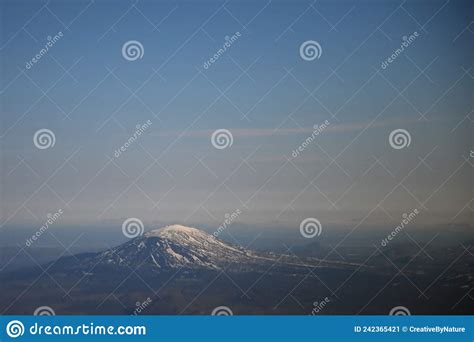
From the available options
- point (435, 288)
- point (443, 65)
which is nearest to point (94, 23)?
point (443, 65)

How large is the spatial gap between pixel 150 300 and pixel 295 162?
6.04 ft

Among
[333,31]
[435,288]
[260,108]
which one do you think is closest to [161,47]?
[260,108]

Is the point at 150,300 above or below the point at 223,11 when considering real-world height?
below

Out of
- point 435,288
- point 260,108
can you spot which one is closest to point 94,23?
point 260,108

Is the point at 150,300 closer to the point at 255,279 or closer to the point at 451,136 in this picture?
the point at 255,279

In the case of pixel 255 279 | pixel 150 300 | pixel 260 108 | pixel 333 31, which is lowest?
pixel 150 300

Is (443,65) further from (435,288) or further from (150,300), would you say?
(150,300)

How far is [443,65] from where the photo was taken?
20.4 feet

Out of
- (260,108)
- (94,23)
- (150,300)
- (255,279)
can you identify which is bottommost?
(150,300)

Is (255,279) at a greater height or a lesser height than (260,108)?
lesser

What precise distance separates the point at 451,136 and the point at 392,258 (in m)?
1.24

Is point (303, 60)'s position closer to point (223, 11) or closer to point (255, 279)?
point (223, 11)
